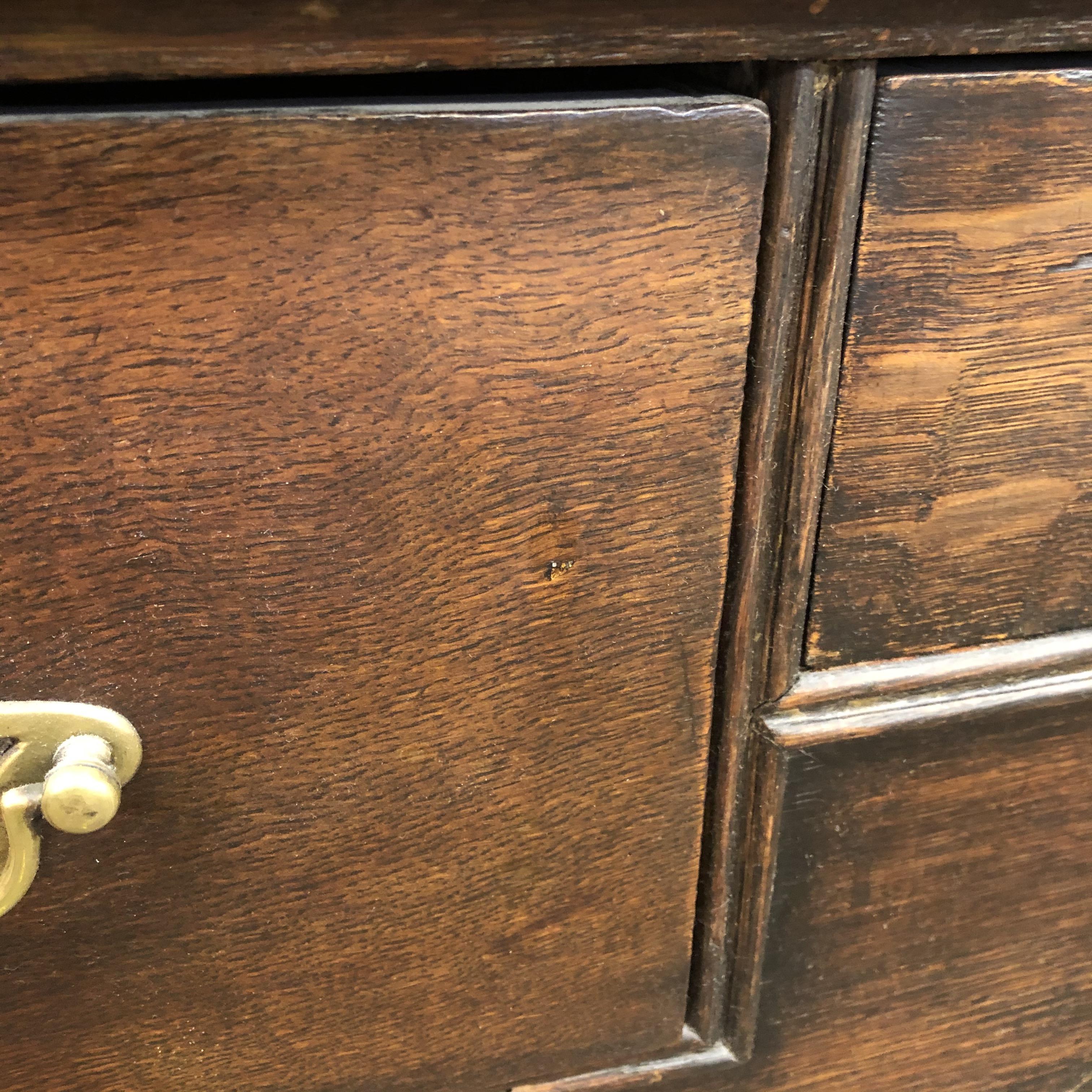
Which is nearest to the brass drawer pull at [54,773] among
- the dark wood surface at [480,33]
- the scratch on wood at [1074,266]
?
the dark wood surface at [480,33]

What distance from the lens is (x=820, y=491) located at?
0.38 m

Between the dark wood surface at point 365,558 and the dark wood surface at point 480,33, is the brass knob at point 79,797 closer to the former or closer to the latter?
the dark wood surface at point 365,558

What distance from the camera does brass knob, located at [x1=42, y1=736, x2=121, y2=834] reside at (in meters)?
0.30

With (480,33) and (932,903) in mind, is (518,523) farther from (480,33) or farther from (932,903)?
(932,903)

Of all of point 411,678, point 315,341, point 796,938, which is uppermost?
point 315,341

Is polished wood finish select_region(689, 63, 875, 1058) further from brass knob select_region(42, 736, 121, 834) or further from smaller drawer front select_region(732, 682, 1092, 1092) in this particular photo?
brass knob select_region(42, 736, 121, 834)

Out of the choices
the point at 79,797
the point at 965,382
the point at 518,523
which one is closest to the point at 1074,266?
the point at 965,382

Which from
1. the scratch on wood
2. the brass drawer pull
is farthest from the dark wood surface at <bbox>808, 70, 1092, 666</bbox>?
the brass drawer pull

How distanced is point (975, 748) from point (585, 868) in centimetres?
18

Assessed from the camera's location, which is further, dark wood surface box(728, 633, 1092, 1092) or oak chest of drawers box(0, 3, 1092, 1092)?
dark wood surface box(728, 633, 1092, 1092)

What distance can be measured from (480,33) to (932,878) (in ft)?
1.32

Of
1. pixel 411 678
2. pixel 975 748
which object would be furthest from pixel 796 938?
pixel 411 678

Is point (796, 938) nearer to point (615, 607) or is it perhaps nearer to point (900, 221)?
point (615, 607)

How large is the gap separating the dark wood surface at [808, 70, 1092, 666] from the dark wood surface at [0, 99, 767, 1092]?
0.05 meters
